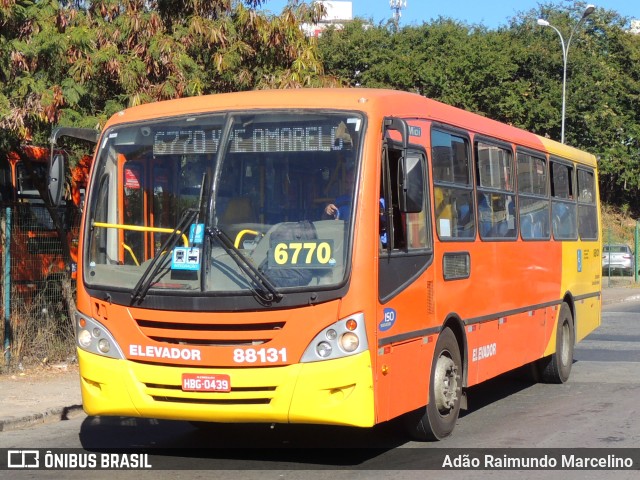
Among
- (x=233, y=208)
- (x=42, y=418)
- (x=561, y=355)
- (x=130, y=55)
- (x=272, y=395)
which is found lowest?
(x=42, y=418)

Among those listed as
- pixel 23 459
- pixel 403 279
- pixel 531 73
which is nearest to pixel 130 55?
pixel 23 459

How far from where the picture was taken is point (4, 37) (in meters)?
12.4

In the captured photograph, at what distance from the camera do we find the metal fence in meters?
13.4

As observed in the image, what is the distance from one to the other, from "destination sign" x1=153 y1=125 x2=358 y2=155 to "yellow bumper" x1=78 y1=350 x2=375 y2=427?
64.4 inches

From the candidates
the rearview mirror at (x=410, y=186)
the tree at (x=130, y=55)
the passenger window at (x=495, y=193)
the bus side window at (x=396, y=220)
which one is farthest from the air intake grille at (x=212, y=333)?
the tree at (x=130, y=55)

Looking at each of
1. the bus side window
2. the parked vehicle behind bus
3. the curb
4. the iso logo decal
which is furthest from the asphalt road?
the parked vehicle behind bus

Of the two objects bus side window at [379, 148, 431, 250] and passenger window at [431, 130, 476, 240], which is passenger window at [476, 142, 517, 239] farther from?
bus side window at [379, 148, 431, 250]

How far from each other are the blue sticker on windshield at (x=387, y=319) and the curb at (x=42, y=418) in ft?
13.8

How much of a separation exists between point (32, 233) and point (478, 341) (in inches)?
273

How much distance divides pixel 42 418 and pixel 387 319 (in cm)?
431

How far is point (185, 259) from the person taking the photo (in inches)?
298

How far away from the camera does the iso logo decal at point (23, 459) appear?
801 centimetres

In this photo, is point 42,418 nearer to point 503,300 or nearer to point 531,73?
point 503,300

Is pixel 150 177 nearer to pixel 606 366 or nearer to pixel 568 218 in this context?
pixel 568 218
